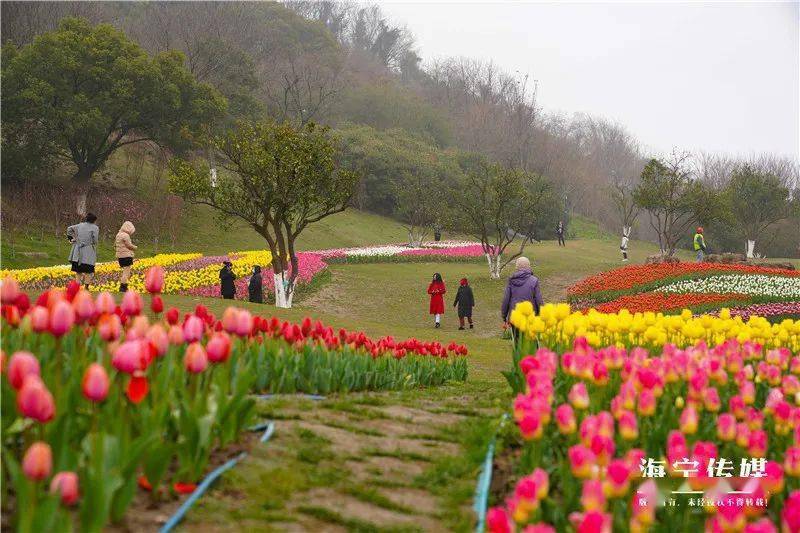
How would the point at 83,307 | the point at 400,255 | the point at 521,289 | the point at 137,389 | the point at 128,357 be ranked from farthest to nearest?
the point at 400,255, the point at 521,289, the point at 83,307, the point at 137,389, the point at 128,357

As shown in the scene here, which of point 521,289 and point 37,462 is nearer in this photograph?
point 37,462

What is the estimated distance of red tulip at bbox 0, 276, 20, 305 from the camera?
449cm

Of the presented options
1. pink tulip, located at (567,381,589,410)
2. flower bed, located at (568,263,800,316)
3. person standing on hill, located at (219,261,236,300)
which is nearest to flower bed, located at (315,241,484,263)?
flower bed, located at (568,263,800,316)

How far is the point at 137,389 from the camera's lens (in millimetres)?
3348

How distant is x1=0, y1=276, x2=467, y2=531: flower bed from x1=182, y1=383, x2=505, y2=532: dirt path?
25 centimetres

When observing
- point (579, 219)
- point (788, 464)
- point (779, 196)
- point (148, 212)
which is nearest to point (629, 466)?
point (788, 464)

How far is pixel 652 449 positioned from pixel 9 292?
12.4ft

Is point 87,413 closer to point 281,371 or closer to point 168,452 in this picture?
point 168,452

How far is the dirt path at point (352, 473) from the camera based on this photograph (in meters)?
3.42

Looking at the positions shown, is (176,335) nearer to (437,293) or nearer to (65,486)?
(65,486)

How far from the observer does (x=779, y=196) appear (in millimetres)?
45750

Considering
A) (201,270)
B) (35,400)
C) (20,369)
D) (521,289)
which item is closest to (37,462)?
(35,400)

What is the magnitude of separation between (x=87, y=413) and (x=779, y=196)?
48.9 metres

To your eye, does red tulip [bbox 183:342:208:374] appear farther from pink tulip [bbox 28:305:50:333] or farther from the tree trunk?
the tree trunk
